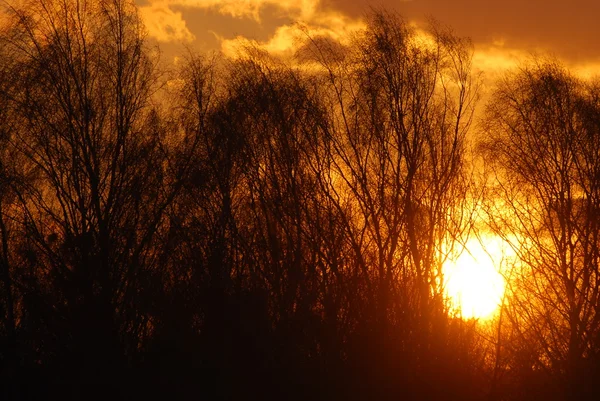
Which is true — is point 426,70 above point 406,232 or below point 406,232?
above

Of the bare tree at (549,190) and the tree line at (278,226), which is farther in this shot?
the bare tree at (549,190)

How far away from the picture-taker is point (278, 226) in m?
29.2

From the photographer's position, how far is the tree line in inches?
838

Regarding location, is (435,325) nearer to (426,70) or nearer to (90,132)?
(426,70)

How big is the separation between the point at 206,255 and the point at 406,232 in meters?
8.13

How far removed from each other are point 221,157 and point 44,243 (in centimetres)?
886

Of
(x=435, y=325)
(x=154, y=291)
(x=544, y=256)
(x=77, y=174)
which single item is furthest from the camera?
(x=544, y=256)

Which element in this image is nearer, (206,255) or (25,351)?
(25,351)

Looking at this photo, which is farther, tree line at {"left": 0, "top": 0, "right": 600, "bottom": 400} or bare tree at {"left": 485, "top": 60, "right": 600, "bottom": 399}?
bare tree at {"left": 485, "top": 60, "right": 600, "bottom": 399}

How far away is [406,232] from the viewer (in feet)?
81.4

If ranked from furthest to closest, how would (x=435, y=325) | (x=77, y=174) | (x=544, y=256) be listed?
(x=544, y=256) < (x=77, y=174) < (x=435, y=325)

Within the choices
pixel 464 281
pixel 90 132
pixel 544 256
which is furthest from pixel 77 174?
pixel 544 256

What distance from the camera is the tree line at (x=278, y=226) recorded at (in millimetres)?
21297

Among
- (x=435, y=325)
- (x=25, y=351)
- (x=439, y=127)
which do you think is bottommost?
(x=25, y=351)
